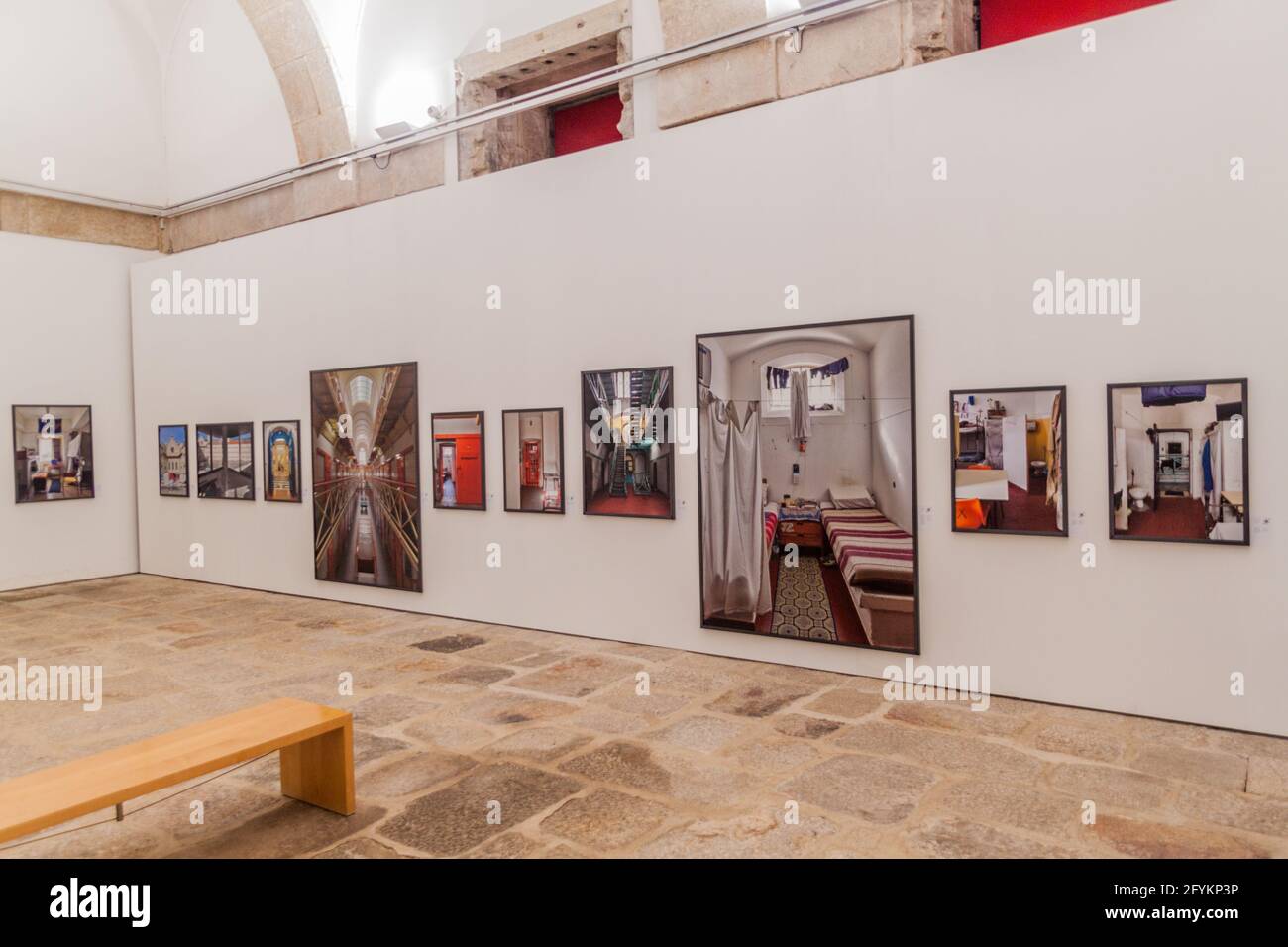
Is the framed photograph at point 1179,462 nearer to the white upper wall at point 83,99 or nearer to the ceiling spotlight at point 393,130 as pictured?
the ceiling spotlight at point 393,130

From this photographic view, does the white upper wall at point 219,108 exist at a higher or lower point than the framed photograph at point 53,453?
higher

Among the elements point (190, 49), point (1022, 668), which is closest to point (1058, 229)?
point (1022, 668)

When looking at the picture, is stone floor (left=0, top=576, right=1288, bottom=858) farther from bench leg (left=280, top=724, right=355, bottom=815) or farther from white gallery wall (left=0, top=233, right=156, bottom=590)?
white gallery wall (left=0, top=233, right=156, bottom=590)

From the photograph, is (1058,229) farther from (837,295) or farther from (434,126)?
(434,126)

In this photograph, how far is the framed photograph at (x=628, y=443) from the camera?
9.04m

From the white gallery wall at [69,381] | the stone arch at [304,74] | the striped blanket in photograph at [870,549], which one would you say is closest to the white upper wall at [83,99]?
the white gallery wall at [69,381]

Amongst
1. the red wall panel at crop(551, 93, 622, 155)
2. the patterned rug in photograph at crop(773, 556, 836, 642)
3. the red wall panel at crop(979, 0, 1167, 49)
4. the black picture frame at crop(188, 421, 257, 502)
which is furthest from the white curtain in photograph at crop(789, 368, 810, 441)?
the black picture frame at crop(188, 421, 257, 502)

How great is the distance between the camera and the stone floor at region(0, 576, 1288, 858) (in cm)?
484

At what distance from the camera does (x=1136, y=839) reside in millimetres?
4707

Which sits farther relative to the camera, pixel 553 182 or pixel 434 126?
pixel 434 126

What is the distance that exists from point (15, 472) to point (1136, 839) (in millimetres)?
15124

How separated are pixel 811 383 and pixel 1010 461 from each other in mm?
1788

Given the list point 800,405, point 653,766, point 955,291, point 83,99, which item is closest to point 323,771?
point 653,766

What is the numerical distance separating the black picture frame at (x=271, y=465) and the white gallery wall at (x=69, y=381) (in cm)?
373
